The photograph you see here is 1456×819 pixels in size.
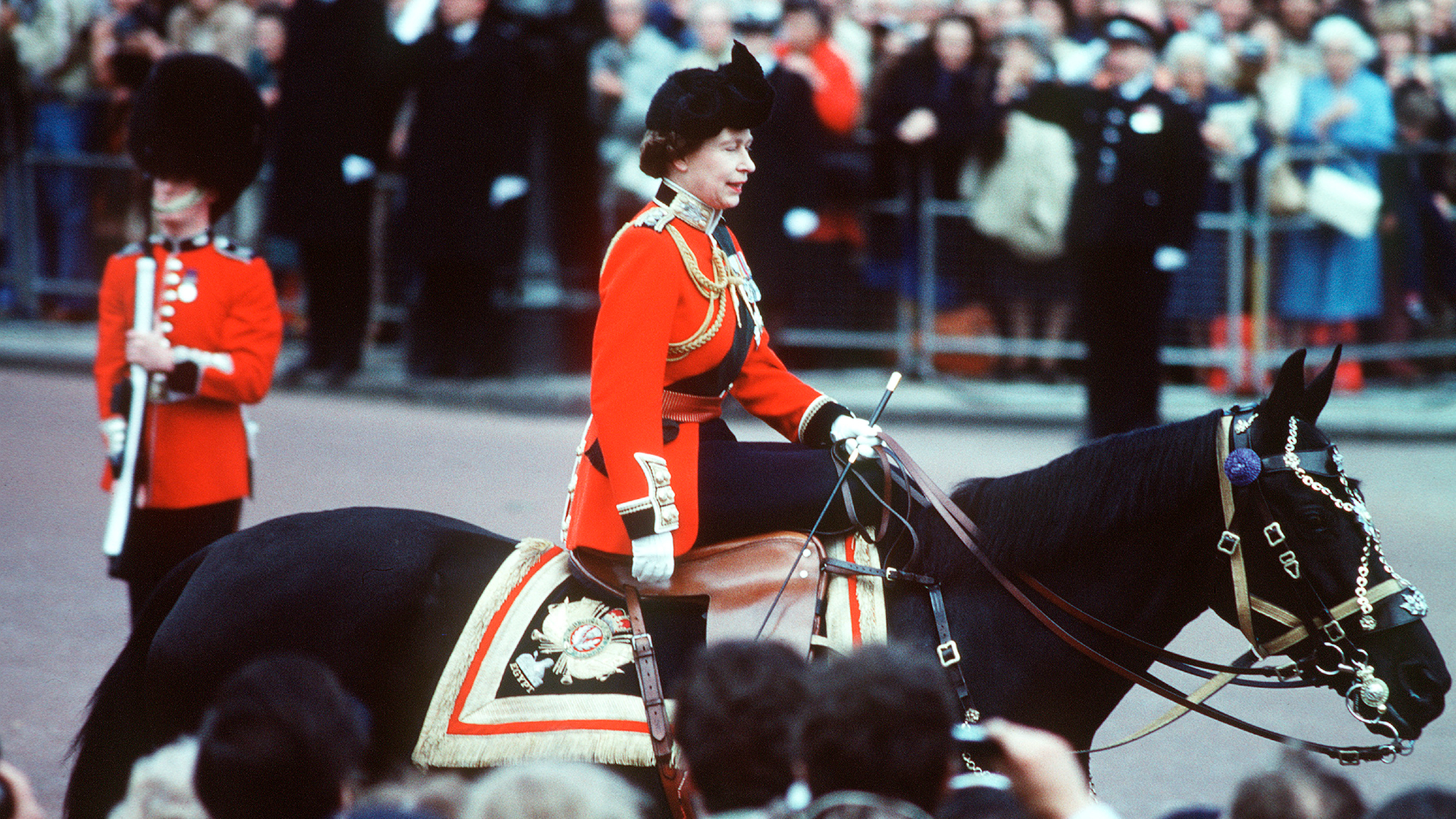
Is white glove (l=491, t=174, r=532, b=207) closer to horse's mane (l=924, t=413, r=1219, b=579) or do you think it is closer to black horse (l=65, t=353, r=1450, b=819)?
black horse (l=65, t=353, r=1450, b=819)

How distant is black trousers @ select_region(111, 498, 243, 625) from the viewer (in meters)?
4.05

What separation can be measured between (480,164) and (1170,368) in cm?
401

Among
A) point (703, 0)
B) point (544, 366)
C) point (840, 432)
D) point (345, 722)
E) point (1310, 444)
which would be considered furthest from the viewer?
point (544, 366)

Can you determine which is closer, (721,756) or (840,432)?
(721,756)

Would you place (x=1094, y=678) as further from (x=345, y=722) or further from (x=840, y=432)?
(x=345, y=722)

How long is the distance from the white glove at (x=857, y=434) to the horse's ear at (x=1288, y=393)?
2.28ft

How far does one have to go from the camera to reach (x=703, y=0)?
898cm

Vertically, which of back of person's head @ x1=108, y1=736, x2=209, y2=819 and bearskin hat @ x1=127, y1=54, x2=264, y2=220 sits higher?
bearskin hat @ x1=127, y1=54, x2=264, y2=220

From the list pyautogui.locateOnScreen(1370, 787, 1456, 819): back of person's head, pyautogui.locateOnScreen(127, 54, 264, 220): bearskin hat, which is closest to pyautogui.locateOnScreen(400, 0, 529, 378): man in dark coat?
pyautogui.locateOnScreen(127, 54, 264, 220): bearskin hat

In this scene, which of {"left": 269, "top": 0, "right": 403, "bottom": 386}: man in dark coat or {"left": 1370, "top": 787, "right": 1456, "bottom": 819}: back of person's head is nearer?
{"left": 1370, "top": 787, "right": 1456, "bottom": 819}: back of person's head

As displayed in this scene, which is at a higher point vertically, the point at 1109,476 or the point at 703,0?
the point at 703,0

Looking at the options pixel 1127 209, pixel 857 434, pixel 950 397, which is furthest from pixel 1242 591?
pixel 950 397

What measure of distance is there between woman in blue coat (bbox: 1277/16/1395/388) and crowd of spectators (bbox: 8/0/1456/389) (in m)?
0.01

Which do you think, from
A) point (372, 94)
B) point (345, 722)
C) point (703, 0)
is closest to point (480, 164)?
point (372, 94)
